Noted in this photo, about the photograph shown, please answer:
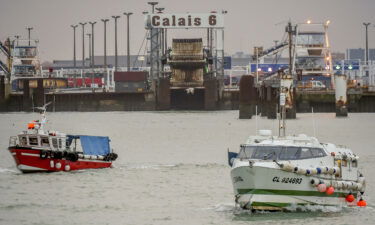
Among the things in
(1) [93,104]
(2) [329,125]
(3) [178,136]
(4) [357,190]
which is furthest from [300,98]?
(4) [357,190]

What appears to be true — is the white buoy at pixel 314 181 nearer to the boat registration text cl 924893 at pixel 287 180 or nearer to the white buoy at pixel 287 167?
the boat registration text cl 924893 at pixel 287 180

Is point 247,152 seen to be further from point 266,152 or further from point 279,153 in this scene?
point 279,153

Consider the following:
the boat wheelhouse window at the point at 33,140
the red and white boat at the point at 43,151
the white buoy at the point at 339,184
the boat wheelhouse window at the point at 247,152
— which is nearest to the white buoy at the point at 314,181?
the white buoy at the point at 339,184

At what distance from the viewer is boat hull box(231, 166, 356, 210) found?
3897 cm

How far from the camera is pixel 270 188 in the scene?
128ft

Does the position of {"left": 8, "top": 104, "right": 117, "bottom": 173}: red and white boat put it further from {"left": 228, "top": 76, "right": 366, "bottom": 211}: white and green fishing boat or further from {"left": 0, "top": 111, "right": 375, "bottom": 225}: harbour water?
{"left": 228, "top": 76, "right": 366, "bottom": 211}: white and green fishing boat

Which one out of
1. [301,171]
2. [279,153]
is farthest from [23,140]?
[301,171]

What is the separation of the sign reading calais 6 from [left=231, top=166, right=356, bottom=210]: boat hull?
375ft

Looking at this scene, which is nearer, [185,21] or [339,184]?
[339,184]

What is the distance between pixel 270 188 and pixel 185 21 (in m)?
115

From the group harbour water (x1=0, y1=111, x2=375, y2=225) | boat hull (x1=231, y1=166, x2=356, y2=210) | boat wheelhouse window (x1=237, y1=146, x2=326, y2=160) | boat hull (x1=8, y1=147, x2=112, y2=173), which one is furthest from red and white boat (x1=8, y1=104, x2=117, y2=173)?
boat hull (x1=231, y1=166, x2=356, y2=210)

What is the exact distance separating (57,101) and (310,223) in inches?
4625

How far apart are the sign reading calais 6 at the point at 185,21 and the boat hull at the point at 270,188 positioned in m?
114

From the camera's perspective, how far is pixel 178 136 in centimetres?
9556
